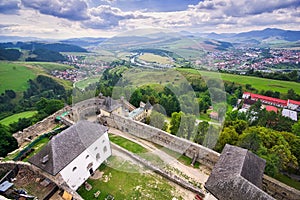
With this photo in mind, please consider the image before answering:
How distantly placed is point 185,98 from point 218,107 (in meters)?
13.7

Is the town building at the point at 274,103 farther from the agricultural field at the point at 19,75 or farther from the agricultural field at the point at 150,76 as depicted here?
the agricultural field at the point at 19,75

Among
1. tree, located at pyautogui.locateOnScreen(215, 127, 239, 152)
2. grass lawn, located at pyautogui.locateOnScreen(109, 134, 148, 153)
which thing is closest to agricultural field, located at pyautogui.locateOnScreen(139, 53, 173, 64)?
grass lawn, located at pyautogui.locateOnScreen(109, 134, 148, 153)

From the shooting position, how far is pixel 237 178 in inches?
451

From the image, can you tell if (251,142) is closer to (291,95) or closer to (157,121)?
(157,121)

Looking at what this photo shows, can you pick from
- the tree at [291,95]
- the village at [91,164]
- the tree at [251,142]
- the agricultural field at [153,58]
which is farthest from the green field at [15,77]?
the tree at [291,95]

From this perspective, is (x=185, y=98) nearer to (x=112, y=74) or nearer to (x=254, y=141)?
(x=254, y=141)

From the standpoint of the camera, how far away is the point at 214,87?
48125mm

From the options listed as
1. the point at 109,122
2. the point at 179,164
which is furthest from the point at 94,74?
the point at 179,164

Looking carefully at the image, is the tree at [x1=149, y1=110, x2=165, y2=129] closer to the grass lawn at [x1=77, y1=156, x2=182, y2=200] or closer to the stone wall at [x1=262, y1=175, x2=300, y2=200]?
the grass lawn at [x1=77, y1=156, x2=182, y2=200]

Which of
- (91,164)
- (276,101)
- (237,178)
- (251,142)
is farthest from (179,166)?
(276,101)

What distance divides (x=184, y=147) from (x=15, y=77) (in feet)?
350

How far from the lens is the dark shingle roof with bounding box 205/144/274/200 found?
10.9 m

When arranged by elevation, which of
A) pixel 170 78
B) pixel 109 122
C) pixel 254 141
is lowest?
pixel 109 122

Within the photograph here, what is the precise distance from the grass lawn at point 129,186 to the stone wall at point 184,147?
5.15m
